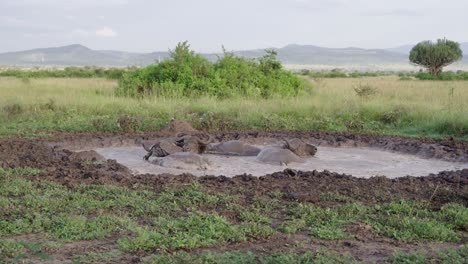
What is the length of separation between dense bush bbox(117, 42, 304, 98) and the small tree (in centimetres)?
3267

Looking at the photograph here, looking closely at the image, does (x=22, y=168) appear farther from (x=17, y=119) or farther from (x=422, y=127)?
(x=422, y=127)

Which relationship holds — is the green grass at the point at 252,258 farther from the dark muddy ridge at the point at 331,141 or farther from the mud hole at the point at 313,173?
the dark muddy ridge at the point at 331,141

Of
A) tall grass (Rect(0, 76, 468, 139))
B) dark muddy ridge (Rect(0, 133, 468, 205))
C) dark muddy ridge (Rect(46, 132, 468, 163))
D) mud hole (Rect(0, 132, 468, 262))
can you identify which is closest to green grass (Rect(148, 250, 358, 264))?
mud hole (Rect(0, 132, 468, 262))

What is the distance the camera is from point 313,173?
8.62 metres

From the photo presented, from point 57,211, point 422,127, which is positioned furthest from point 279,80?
point 57,211

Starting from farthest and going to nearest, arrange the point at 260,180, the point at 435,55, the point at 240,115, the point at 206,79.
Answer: the point at 435,55
the point at 206,79
the point at 240,115
the point at 260,180

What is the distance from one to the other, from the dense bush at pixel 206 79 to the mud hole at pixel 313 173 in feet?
22.5

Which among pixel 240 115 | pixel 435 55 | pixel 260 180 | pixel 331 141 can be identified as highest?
pixel 435 55

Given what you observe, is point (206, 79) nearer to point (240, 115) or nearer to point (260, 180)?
point (240, 115)

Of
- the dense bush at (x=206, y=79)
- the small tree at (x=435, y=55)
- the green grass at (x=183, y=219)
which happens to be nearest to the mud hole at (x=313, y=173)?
the green grass at (x=183, y=219)

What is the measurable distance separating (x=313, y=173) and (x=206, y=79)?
12.5 meters

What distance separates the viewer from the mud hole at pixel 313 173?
5535mm

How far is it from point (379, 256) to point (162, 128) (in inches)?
385

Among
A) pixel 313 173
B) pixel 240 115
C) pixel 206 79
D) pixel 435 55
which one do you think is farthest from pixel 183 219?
pixel 435 55
